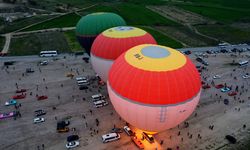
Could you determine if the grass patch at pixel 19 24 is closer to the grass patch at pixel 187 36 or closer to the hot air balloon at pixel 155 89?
the grass patch at pixel 187 36

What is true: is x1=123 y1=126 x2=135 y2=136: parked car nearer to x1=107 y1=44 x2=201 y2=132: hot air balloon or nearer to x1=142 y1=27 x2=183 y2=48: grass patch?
x1=107 y1=44 x2=201 y2=132: hot air balloon

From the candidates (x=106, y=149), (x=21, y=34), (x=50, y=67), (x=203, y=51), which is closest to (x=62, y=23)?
(x=21, y=34)

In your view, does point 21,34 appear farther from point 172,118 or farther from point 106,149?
point 172,118

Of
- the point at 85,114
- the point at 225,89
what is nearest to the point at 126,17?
the point at 225,89

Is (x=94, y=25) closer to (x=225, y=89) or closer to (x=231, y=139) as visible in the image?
(x=225, y=89)

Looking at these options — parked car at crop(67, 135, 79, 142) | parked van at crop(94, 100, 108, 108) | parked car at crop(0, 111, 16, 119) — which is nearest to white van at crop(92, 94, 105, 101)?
parked van at crop(94, 100, 108, 108)

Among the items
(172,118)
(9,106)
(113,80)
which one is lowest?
(9,106)
